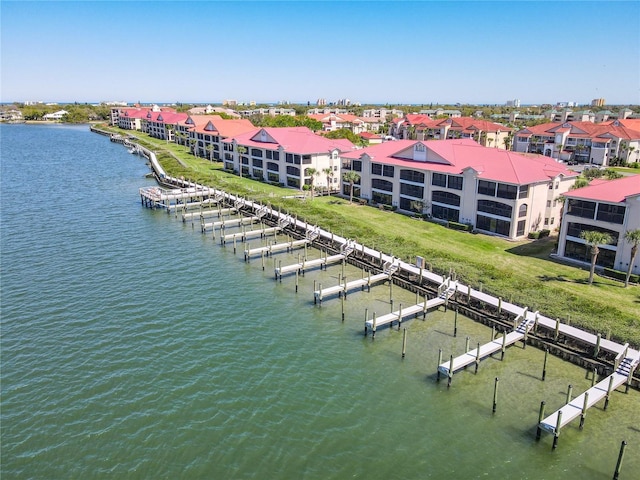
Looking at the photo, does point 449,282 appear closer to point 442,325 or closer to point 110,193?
point 442,325

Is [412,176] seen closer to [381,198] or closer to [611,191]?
[381,198]

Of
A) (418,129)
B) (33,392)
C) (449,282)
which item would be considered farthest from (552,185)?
(418,129)

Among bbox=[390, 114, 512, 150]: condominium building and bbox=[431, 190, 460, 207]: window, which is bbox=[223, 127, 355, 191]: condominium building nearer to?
bbox=[431, 190, 460, 207]: window

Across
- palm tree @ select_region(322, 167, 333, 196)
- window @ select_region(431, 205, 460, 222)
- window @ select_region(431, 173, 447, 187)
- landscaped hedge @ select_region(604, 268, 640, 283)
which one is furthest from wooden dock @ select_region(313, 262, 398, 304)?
palm tree @ select_region(322, 167, 333, 196)

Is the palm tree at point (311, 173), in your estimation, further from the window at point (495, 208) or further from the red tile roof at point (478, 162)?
the window at point (495, 208)

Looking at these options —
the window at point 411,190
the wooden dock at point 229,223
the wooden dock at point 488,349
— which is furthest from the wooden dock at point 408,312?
the wooden dock at point 229,223

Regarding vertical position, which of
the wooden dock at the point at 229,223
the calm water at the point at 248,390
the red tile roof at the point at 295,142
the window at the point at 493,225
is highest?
the red tile roof at the point at 295,142
